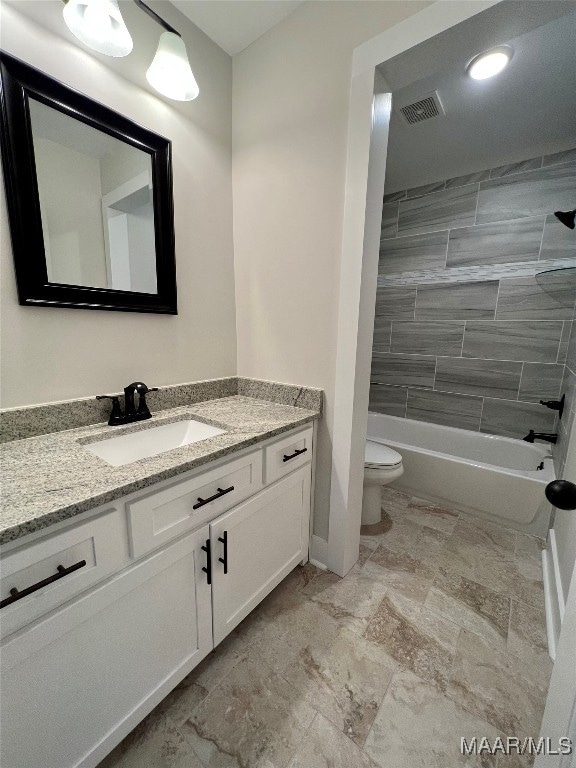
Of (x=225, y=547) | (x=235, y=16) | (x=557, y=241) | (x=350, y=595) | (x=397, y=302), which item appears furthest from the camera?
(x=397, y=302)

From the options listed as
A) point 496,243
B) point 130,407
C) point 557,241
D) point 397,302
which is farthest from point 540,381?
point 130,407

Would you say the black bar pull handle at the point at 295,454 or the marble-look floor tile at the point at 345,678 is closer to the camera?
the marble-look floor tile at the point at 345,678

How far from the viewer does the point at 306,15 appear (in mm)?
1197

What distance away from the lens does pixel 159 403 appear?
4.39ft

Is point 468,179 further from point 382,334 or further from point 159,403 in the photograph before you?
point 159,403

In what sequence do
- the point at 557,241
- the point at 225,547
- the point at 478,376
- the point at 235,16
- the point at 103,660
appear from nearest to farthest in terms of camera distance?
the point at 103,660, the point at 225,547, the point at 235,16, the point at 557,241, the point at 478,376

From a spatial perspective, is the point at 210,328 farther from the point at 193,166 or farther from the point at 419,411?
the point at 419,411

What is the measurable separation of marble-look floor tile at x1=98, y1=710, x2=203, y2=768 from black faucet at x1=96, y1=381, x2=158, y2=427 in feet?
3.14

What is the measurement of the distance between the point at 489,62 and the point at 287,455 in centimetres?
194

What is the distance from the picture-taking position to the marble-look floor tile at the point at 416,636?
1.08 meters

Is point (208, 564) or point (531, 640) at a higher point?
point (208, 564)

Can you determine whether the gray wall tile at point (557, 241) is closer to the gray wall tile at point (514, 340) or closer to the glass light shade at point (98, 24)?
the gray wall tile at point (514, 340)

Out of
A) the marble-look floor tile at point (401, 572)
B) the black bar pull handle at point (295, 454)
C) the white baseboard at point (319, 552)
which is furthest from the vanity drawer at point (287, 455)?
the marble-look floor tile at point (401, 572)

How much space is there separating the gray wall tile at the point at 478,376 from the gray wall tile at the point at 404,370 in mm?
75
